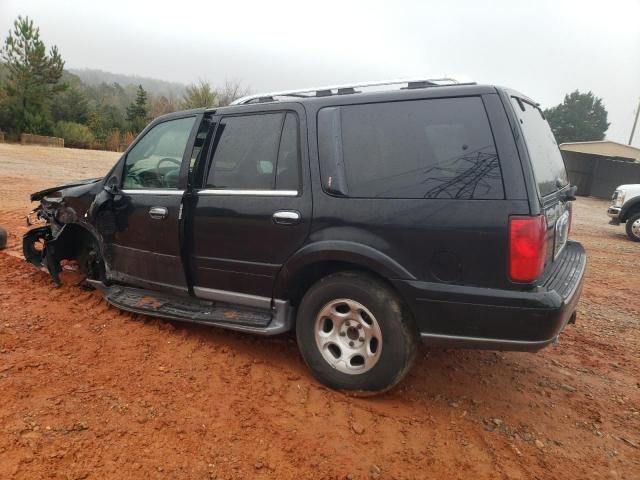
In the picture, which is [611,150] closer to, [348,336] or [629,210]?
[629,210]

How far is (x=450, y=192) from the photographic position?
262 cm

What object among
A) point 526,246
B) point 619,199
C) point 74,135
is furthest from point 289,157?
point 74,135

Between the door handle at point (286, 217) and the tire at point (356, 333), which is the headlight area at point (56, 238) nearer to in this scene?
the door handle at point (286, 217)

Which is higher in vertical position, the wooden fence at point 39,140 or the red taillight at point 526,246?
the red taillight at point 526,246

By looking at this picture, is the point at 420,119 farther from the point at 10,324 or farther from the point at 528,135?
the point at 10,324

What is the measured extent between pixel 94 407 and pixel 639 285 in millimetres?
6885

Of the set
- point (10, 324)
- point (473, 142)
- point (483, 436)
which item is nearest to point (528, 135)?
point (473, 142)

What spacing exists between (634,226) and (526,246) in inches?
421

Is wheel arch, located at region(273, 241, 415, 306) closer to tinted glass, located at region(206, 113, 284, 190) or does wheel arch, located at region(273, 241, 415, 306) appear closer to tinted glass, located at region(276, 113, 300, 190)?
tinted glass, located at region(276, 113, 300, 190)

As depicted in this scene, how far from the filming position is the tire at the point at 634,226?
11.0 metres

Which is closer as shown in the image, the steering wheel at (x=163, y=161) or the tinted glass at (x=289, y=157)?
the tinted glass at (x=289, y=157)

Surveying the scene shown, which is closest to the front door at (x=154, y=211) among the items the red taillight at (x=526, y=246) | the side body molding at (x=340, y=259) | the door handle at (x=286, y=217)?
the door handle at (x=286, y=217)

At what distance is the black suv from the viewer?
2.56 meters

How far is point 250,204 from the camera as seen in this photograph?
3.29 m
